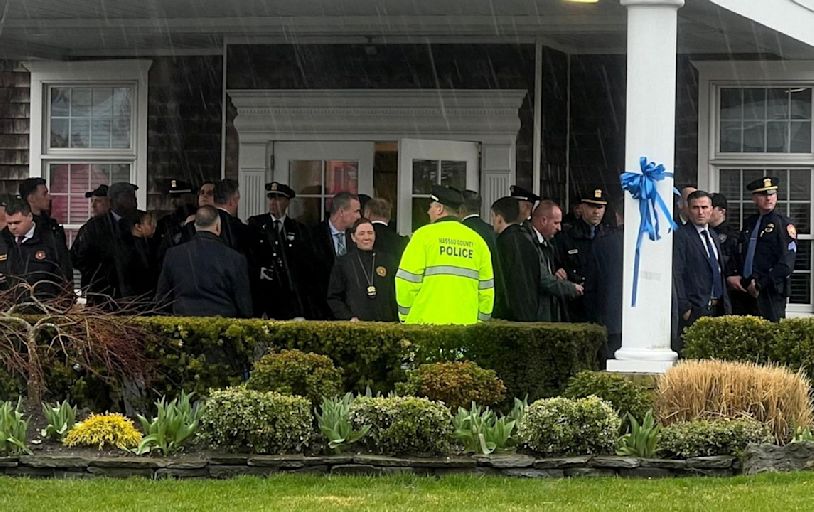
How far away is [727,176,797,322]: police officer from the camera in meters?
13.7

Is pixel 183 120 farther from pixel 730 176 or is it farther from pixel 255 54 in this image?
pixel 730 176

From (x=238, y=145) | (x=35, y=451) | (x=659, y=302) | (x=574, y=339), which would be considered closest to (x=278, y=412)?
(x=35, y=451)

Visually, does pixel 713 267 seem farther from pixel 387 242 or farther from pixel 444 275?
pixel 444 275

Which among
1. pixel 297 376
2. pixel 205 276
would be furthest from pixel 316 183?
pixel 297 376

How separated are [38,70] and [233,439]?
28.3 feet

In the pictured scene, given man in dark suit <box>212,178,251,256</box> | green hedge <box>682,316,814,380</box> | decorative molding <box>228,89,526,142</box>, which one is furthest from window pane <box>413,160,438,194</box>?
green hedge <box>682,316,814,380</box>

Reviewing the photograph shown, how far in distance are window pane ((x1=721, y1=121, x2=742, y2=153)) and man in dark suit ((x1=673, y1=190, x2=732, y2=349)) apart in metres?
3.03

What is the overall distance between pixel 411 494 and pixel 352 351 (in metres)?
1.96

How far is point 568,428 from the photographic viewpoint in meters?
8.99

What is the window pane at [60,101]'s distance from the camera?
54.3 ft

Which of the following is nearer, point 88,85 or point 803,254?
point 803,254

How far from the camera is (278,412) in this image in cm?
899

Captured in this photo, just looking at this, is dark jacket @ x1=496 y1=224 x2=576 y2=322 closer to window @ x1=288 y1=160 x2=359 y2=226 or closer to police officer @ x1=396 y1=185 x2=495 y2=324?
police officer @ x1=396 y1=185 x2=495 y2=324

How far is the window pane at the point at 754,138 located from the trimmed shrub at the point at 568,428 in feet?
23.5
